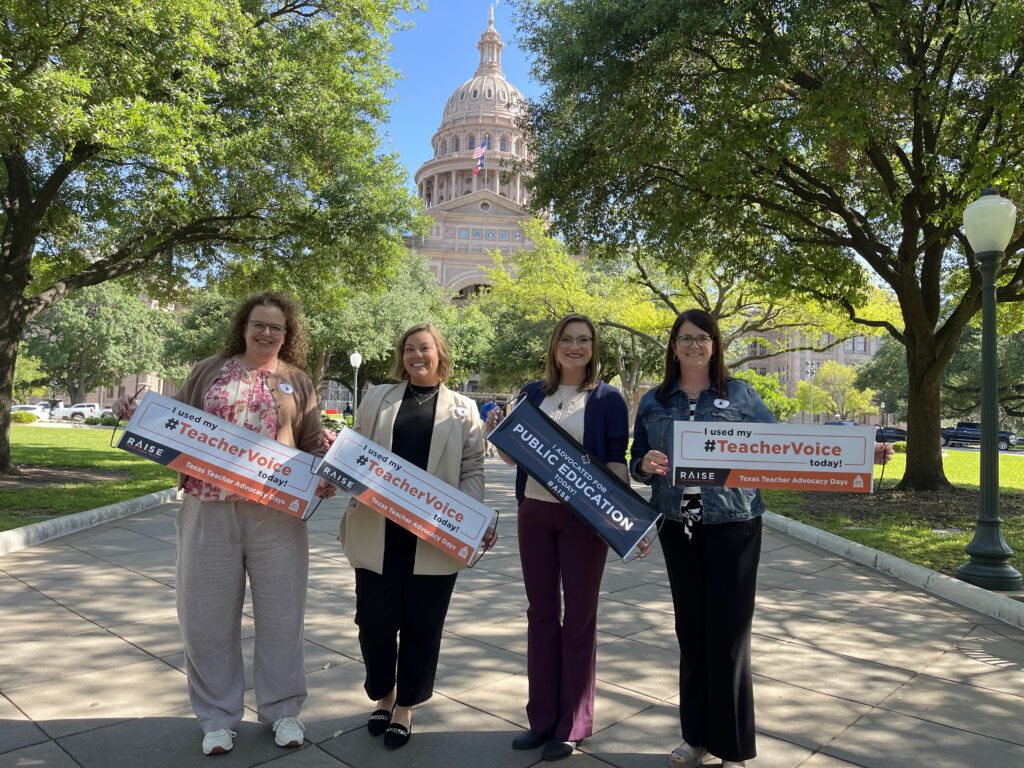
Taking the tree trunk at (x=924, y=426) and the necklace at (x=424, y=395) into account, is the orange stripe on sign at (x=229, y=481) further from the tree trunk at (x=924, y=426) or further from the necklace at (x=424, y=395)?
the tree trunk at (x=924, y=426)

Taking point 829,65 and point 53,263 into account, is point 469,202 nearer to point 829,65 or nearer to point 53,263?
point 53,263

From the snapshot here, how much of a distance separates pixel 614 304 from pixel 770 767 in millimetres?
25675

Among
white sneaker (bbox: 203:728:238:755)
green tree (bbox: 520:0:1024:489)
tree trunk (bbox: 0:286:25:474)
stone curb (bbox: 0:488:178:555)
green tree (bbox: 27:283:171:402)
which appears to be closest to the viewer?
white sneaker (bbox: 203:728:238:755)

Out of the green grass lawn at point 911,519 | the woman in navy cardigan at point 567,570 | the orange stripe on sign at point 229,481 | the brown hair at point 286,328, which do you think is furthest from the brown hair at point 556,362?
the green grass lawn at point 911,519

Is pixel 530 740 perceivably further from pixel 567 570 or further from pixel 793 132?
pixel 793 132

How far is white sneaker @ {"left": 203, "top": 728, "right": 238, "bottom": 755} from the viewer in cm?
324

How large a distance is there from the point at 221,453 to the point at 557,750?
2008 millimetres

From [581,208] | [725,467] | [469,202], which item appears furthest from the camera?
[469,202]

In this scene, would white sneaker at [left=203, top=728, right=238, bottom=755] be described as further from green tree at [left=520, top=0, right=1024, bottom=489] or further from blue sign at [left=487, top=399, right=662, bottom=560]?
green tree at [left=520, top=0, right=1024, bottom=489]

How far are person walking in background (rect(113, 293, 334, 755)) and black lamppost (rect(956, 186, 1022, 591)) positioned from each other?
6.04m

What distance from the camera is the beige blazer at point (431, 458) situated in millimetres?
3480

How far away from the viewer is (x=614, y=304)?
93.0 ft

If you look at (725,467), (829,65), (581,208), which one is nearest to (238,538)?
(725,467)

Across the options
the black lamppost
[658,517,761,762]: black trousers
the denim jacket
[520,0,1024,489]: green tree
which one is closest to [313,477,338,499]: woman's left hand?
the denim jacket
